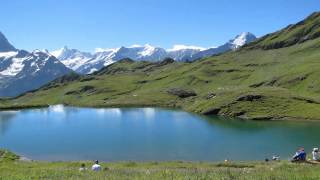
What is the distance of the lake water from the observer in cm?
9319

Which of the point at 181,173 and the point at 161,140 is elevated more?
the point at 181,173

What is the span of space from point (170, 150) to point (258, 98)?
98.3 m

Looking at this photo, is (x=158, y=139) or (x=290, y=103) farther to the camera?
(x=290, y=103)

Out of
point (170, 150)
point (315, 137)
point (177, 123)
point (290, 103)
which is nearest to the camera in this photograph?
point (170, 150)

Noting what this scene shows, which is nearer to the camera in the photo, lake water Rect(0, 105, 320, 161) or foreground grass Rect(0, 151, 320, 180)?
foreground grass Rect(0, 151, 320, 180)

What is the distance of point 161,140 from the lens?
11225 centimetres

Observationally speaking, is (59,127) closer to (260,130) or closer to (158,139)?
(158,139)

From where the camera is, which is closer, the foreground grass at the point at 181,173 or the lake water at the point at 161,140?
the foreground grass at the point at 181,173

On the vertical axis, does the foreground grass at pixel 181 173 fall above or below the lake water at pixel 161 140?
above

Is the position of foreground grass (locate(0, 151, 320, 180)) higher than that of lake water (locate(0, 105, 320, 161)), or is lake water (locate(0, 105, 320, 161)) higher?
foreground grass (locate(0, 151, 320, 180))

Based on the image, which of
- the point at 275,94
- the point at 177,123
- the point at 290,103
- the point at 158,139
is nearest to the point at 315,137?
the point at 158,139

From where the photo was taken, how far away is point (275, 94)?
622 ft

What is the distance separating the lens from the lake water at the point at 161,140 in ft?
306

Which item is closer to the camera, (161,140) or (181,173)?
(181,173)
